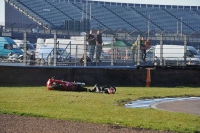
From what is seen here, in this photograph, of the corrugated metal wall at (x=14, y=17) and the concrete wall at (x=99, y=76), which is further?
the corrugated metal wall at (x=14, y=17)

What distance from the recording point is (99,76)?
17.7 meters

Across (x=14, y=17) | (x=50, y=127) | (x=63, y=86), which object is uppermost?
(x=14, y=17)

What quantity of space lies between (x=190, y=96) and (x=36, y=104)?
596cm

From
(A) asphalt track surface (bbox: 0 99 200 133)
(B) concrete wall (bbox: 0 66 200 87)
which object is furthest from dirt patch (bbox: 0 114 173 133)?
(B) concrete wall (bbox: 0 66 200 87)

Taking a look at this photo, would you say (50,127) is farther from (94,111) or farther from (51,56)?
(51,56)

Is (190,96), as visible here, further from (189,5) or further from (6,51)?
(189,5)

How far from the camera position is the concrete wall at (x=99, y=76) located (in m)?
16.7

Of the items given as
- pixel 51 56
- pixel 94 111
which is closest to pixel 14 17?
pixel 51 56

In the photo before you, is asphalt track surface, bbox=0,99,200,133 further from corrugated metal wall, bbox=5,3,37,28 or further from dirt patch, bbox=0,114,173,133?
corrugated metal wall, bbox=5,3,37,28

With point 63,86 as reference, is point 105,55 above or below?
above

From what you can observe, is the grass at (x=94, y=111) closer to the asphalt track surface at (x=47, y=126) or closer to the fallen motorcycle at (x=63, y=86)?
the asphalt track surface at (x=47, y=126)

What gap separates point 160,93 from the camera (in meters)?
15.4

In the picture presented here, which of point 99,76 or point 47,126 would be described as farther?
point 99,76

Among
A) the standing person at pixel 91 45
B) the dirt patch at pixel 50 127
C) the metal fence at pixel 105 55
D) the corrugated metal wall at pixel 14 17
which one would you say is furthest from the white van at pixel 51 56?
the corrugated metal wall at pixel 14 17
